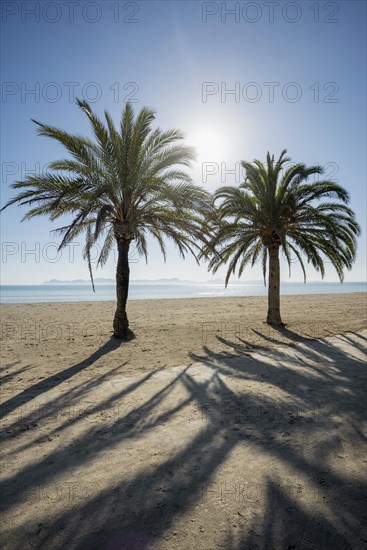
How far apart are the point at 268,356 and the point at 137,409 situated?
4.10 m

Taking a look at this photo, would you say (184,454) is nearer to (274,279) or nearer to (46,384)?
(46,384)

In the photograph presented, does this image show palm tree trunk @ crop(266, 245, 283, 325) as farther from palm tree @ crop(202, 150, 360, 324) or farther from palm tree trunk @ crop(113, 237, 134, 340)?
palm tree trunk @ crop(113, 237, 134, 340)

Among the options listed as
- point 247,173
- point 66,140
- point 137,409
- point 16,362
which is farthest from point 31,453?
point 247,173

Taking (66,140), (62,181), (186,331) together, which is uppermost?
(66,140)

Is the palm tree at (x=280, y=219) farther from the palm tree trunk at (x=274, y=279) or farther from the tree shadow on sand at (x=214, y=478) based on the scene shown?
the tree shadow on sand at (x=214, y=478)

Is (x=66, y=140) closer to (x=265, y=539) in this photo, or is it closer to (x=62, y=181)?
(x=62, y=181)

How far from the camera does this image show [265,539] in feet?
7.12

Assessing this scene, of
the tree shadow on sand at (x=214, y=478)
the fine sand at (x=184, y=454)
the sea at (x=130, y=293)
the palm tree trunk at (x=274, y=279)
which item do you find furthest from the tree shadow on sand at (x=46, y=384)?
the sea at (x=130, y=293)

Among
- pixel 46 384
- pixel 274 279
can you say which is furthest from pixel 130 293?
pixel 46 384

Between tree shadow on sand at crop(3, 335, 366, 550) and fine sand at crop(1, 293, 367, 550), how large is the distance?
1 cm

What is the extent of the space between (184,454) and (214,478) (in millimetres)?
496

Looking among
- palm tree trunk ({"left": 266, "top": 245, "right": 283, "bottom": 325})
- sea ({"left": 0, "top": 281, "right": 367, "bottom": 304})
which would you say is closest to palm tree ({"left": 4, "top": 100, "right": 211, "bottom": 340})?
palm tree trunk ({"left": 266, "top": 245, "right": 283, "bottom": 325})

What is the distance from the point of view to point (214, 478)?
9.27 ft

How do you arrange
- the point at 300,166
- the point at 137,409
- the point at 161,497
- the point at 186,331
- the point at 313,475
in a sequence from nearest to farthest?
the point at 161,497, the point at 313,475, the point at 137,409, the point at 186,331, the point at 300,166
